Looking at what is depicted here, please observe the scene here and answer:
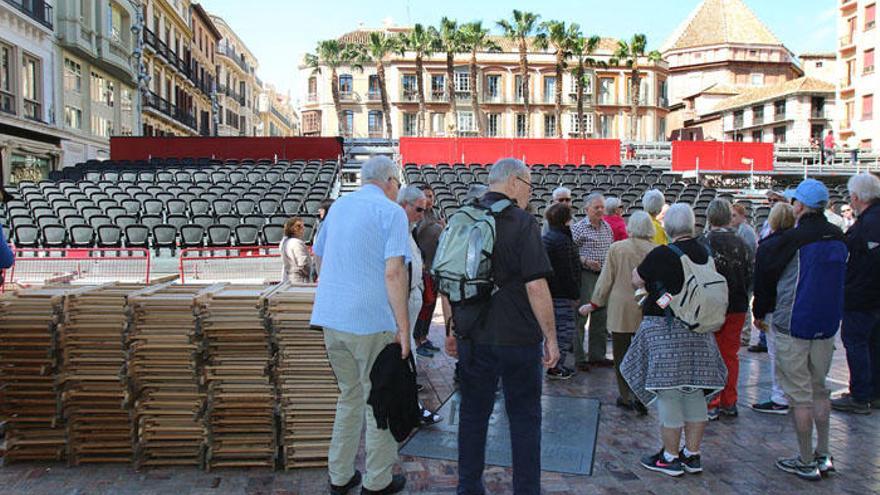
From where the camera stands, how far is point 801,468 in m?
4.16

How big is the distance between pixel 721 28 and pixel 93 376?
300 feet

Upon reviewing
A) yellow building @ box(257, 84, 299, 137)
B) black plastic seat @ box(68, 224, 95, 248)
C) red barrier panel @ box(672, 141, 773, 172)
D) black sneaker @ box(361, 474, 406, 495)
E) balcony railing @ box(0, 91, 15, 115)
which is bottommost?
black sneaker @ box(361, 474, 406, 495)

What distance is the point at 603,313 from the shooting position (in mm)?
7035

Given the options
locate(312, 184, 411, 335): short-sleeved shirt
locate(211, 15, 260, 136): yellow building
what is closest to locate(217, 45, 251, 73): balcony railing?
locate(211, 15, 260, 136): yellow building

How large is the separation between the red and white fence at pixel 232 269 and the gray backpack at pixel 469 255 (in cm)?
714

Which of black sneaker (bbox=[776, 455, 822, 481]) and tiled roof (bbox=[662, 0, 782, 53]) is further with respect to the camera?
tiled roof (bbox=[662, 0, 782, 53])

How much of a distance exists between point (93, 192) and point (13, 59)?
37.6 ft

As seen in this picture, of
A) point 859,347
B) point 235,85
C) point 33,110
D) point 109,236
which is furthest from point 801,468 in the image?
point 235,85

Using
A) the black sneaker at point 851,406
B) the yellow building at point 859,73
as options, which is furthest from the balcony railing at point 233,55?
the black sneaker at point 851,406

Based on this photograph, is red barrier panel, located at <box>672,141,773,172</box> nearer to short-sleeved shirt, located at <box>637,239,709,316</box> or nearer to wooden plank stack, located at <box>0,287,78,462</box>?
short-sleeved shirt, located at <box>637,239,709,316</box>

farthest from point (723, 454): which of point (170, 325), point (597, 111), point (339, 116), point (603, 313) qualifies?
point (597, 111)

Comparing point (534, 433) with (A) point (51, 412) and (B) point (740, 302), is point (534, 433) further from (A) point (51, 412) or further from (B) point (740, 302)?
(A) point (51, 412)

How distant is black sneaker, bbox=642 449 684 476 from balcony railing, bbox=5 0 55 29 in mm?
26940

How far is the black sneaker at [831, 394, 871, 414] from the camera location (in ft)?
18.0
